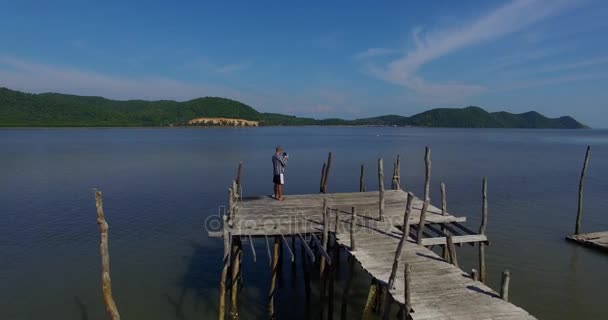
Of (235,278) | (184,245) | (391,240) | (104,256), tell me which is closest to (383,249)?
(391,240)

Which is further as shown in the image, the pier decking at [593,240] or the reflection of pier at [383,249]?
the pier decking at [593,240]

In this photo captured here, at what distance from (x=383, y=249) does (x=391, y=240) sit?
83 cm

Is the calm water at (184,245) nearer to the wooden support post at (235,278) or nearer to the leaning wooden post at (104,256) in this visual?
the wooden support post at (235,278)

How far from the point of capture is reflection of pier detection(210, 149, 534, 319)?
8.61 m

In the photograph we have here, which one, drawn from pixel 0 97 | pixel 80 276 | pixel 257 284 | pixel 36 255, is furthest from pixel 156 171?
pixel 0 97

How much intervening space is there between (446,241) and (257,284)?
7.75 metres

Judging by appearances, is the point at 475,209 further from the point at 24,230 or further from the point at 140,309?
the point at 24,230

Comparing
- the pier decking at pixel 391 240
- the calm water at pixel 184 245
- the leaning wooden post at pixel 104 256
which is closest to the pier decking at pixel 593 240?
the calm water at pixel 184 245

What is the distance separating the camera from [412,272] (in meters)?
10.1

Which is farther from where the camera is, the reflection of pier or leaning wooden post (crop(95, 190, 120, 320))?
the reflection of pier

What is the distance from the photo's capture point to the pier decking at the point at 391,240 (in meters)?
8.49

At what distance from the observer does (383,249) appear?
1155 centimetres

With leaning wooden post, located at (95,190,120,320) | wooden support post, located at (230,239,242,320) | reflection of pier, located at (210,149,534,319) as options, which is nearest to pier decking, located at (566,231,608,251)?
reflection of pier, located at (210,149,534,319)

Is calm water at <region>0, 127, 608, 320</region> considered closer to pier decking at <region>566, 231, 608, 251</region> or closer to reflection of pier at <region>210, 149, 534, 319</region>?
pier decking at <region>566, 231, 608, 251</region>
